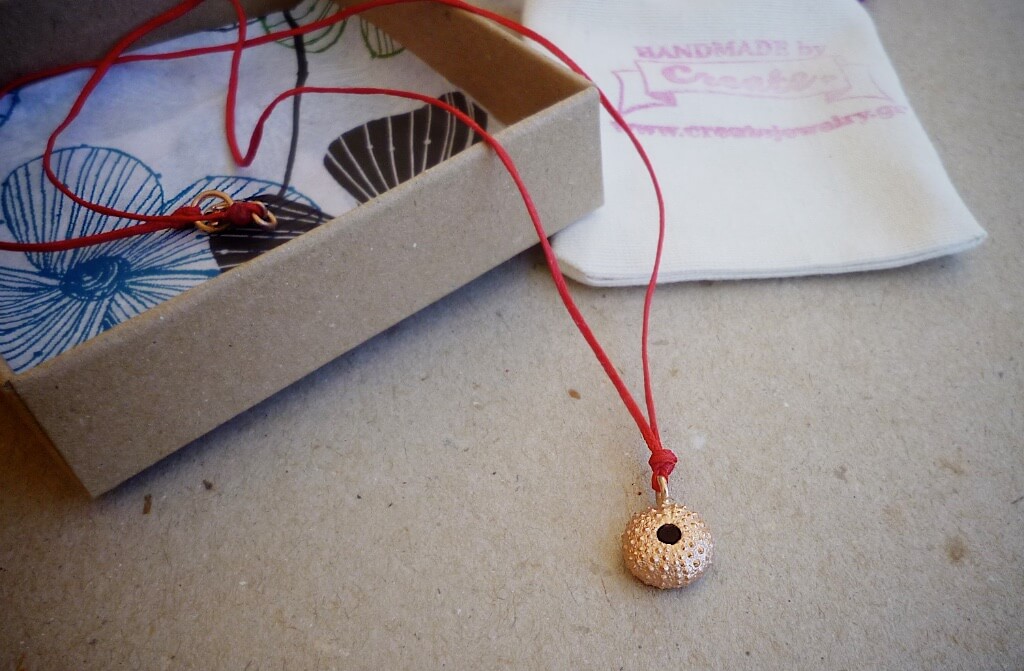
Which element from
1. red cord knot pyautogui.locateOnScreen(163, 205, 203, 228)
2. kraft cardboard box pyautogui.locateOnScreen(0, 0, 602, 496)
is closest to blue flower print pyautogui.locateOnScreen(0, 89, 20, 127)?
red cord knot pyautogui.locateOnScreen(163, 205, 203, 228)

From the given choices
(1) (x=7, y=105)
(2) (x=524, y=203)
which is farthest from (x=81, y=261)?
(2) (x=524, y=203)

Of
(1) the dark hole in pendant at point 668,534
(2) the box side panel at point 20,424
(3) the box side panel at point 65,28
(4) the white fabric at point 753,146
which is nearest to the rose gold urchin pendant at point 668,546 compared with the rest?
(1) the dark hole in pendant at point 668,534

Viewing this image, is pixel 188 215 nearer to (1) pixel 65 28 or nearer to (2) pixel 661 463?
(1) pixel 65 28

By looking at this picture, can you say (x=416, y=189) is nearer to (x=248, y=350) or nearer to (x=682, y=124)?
(x=248, y=350)

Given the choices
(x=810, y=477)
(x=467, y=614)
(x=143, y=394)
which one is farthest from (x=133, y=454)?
(x=810, y=477)

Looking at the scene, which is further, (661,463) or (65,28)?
(65,28)

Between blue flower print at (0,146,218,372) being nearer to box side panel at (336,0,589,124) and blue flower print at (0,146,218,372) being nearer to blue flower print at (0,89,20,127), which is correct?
blue flower print at (0,89,20,127)

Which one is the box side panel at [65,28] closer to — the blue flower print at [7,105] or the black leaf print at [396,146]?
the blue flower print at [7,105]
